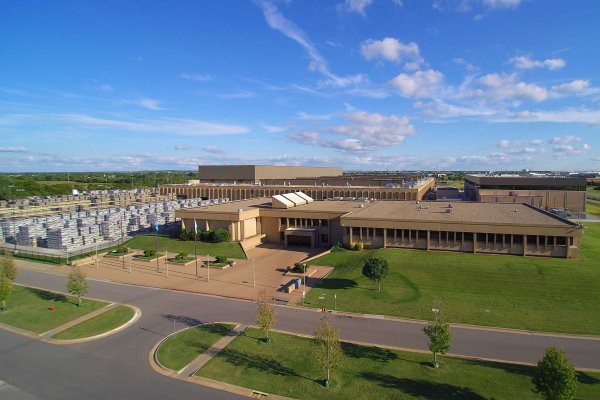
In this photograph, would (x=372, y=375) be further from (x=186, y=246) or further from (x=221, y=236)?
(x=186, y=246)

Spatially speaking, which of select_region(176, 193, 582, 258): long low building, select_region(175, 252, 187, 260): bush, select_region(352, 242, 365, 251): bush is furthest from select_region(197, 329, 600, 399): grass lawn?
select_region(175, 252, 187, 260): bush

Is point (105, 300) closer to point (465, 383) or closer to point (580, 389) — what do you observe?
point (465, 383)

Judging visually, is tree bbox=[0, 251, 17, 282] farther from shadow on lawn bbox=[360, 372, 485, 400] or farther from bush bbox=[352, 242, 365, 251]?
bush bbox=[352, 242, 365, 251]

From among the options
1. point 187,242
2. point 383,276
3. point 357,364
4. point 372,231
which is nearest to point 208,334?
point 357,364

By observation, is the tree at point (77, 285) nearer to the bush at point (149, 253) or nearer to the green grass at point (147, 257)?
the green grass at point (147, 257)

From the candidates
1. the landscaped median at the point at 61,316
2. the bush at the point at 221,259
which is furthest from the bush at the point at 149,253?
the landscaped median at the point at 61,316

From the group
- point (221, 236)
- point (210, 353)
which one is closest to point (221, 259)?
point (221, 236)
